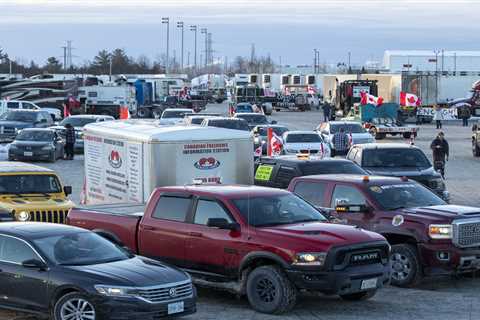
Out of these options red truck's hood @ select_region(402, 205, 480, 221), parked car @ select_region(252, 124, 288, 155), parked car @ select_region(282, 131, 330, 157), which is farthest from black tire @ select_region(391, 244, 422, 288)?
parked car @ select_region(252, 124, 288, 155)

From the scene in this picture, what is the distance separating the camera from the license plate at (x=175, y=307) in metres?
11.2

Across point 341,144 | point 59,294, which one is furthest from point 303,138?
point 59,294

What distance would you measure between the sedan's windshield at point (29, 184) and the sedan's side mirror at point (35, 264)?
6.80 metres

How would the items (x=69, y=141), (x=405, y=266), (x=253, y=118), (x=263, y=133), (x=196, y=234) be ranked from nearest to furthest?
(x=196, y=234) < (x=405, y=266) < (x=69, y=141) < (x=263, y=133) < (x=253, y=118)

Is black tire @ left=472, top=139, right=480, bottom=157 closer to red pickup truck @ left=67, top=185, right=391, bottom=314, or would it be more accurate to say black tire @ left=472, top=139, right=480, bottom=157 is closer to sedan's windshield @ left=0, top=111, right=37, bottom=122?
sedan's windshield @ left=0, top=111, right=37, bottom=122

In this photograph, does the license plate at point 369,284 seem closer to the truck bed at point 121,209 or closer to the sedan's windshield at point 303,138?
the truck bed at point 121,209

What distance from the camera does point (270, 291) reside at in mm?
12484

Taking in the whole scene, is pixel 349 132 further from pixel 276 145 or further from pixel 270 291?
pixel 270 291

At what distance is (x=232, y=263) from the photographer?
13.0 meters

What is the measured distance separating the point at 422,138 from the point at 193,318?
4104 centimetres

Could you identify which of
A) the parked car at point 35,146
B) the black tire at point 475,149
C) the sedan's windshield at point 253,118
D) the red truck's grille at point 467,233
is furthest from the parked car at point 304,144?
the red truck's grille at point 467,233

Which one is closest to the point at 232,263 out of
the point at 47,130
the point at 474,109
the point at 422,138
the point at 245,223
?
the point at 245,223

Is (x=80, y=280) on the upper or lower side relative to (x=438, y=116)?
upper

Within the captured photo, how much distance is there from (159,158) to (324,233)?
5.34 meters
